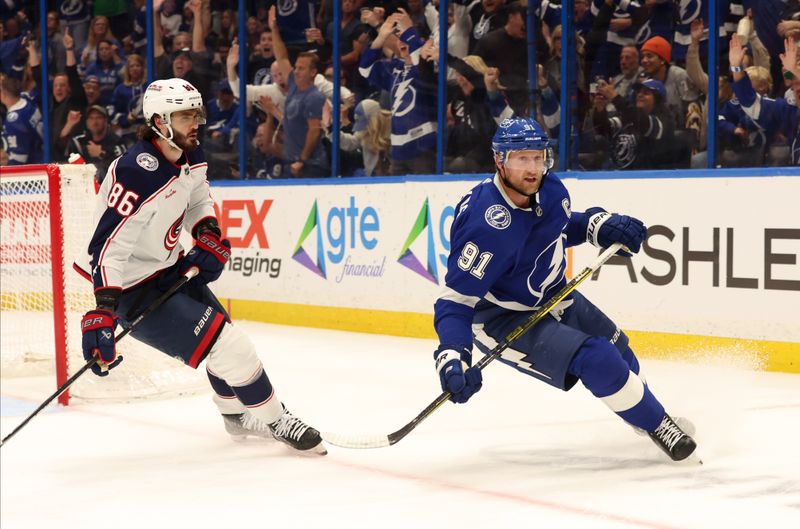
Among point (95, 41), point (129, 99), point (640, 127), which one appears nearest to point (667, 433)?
point (640, 127)

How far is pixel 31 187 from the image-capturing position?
5613mm

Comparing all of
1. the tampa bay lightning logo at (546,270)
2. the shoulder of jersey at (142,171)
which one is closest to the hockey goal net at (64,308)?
the shoulder of jersey at (142,171)

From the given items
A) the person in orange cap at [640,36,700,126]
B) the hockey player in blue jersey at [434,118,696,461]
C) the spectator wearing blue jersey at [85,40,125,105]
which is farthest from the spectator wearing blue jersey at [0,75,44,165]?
the hockey player in blue jersey at [434,118,696,461]

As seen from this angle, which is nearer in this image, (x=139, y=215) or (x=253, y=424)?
(x=139, y=215)

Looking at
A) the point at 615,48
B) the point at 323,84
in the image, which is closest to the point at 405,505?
the point at 615,48

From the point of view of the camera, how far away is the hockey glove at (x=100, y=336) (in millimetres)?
3518

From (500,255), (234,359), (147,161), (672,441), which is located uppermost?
(147,161)

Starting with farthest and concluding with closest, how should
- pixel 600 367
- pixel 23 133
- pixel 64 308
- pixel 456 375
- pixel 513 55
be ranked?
1. pixel 23 133
2. pixel 513 55
3. pixel 64 308
4. pixel 600 367
5. pixel 456 375

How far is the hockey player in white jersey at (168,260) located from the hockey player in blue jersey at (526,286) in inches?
30.5

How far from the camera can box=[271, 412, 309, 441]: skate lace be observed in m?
3.80

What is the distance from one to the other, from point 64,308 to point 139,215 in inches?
63.2

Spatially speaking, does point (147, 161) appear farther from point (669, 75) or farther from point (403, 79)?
point (403, 79)

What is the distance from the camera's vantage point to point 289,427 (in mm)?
3822

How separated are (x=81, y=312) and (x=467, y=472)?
2400 mm
